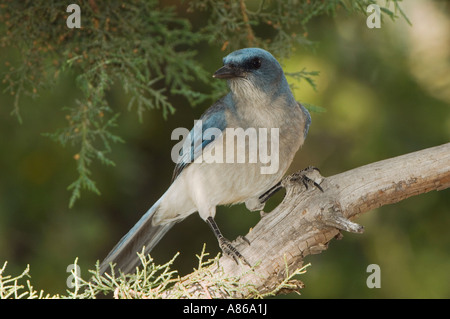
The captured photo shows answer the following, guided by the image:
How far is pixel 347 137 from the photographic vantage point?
4.53 m

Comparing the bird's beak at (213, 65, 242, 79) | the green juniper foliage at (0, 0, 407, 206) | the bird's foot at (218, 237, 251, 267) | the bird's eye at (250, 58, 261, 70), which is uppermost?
the green juniper foliage at (0, 0, 407, 206)

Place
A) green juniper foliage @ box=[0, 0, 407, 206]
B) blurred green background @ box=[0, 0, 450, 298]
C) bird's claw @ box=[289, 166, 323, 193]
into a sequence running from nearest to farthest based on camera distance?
1. bird's claw @ box=[289, 166, 323, 193]
2. green juniper foliage @ box=[0, 0, 407, 206]
3. blurred green background @ box=[0, 0, 450, 298]

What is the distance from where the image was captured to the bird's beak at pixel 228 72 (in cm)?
310

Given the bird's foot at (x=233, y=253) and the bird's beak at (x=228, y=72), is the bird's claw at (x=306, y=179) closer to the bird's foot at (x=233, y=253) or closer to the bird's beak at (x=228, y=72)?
the bird's foot at (x=233, y=253)

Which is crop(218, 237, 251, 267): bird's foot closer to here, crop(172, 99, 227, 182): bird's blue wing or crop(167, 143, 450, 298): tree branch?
crop(167, 143, 450, 298): tree branch

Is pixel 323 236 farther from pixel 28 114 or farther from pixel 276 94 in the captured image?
pixel 28 114

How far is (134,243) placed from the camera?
3484mm

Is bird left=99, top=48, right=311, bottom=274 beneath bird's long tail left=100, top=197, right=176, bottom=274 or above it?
above

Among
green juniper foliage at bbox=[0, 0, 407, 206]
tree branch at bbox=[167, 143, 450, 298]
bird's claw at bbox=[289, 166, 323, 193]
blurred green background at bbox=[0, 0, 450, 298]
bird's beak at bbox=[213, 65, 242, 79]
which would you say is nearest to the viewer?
tree branch at bbox=[167, 143, 450, 298]

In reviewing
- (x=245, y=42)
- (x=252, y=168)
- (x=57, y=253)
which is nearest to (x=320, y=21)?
(x=245, y=42)

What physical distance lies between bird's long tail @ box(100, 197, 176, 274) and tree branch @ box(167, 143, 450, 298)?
72 cm

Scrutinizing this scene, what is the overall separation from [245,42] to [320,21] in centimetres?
83

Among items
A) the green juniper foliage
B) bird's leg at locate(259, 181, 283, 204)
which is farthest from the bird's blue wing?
bird's leg at locate(259, 181, 283, 204)

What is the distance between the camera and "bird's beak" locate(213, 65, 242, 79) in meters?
3.10
